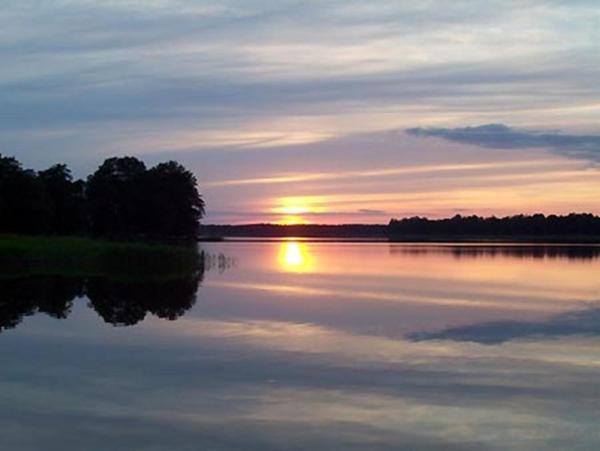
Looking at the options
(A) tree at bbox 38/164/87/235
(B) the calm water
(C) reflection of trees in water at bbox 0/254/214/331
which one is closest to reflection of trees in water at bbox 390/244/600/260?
(A) tree at bbox 38/164/87/235

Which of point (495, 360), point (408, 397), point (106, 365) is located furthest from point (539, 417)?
point (106, 365)

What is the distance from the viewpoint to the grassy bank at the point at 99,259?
4556 cm

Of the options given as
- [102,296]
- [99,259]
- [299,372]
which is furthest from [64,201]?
[299,372]

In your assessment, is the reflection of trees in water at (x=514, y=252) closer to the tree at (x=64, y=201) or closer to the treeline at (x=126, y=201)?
the treeline at (x=126, y=201)

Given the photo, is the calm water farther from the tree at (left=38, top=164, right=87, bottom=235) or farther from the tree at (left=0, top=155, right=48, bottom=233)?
the tree at (left=38, top=164, right=87, bottom=235)

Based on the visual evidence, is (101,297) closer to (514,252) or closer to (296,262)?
(296,262)

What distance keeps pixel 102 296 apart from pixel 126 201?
5069cm

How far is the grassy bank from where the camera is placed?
149 ft

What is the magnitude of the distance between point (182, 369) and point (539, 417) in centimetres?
619

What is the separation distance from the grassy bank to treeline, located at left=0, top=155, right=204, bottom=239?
18846mm

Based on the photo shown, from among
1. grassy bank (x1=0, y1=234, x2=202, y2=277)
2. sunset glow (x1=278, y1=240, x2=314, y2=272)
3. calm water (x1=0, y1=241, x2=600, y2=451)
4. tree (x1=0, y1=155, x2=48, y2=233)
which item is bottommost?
calm water (x1=0, y1=241, x2=600, y2=451)

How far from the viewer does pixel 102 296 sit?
30562mm

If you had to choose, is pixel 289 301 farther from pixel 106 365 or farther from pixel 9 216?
pixel 9 216

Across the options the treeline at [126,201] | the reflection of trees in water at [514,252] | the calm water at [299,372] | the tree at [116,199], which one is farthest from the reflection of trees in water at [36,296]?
the tree at [116,199]
